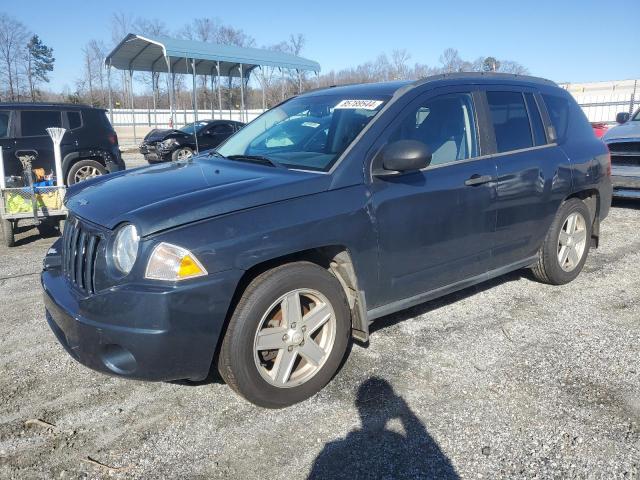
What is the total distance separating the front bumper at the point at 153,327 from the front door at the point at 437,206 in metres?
1.11

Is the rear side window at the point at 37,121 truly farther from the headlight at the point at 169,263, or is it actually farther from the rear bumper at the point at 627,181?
the rear bumper at the point at 627,181

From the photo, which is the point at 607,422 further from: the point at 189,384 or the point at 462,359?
the point at 189,384

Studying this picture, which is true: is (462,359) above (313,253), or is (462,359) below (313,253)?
Answer: below

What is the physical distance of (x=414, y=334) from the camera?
3.83 m

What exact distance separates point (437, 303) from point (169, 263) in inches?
105

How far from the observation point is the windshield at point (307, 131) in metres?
3.30

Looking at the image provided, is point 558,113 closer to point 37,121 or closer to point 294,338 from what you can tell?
point 294,338

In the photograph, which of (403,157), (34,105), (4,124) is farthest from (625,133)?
(4,124)

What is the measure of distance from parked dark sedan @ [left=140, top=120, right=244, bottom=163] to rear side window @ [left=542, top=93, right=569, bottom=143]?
1225 cm

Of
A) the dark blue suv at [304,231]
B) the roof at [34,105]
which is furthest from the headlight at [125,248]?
the roof at [34,105]

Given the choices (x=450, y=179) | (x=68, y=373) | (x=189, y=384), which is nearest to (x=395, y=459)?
(x=189, y=384)

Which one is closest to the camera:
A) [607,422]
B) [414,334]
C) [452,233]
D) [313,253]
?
[607,422]

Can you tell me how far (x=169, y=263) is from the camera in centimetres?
246

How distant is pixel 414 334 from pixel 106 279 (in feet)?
7.36
